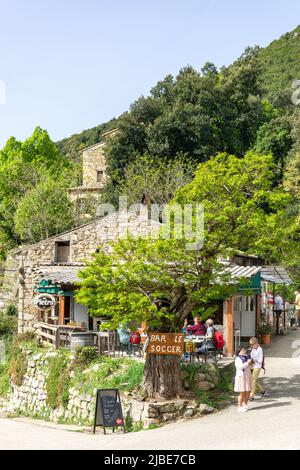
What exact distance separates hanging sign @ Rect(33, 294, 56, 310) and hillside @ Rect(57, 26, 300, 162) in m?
54.6

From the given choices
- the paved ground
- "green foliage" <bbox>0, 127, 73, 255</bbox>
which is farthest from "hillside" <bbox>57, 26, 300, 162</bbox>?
the paved ground

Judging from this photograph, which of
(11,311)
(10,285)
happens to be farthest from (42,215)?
(11,311)

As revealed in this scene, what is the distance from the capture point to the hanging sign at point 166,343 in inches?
774

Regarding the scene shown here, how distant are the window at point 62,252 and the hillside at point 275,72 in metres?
51.0

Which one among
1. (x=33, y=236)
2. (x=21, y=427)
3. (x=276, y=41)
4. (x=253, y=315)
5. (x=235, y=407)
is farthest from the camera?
(x=276, y=41)

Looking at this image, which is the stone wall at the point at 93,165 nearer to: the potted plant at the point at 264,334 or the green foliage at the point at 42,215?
the green foliage at the point at 42,215

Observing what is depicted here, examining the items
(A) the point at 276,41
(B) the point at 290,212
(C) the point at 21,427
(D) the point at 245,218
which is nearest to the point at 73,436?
(C) the point at 21,427

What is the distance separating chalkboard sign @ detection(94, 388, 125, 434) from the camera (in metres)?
18.4

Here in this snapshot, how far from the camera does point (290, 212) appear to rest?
153 ft

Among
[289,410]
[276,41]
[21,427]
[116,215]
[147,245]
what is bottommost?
[21,427]

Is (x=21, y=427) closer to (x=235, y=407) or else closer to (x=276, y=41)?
(x=235, y=407)

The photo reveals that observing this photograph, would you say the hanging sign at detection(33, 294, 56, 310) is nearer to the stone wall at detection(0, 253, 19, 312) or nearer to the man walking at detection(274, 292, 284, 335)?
the stone wall at detection(0, 253, 19, 312)

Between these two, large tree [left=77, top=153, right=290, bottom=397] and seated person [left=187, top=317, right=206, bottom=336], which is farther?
seated person [left=187, top=317, right=206, bottom=336]

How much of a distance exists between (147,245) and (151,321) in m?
2.23
